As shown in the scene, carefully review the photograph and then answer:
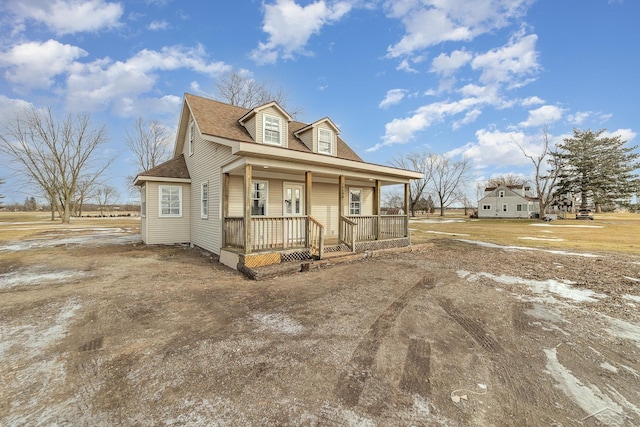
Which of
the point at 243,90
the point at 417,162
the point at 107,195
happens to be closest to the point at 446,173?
the point at 417,162

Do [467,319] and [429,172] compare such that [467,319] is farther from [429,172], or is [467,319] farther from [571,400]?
[429,172]

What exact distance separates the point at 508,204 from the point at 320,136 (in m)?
49.4

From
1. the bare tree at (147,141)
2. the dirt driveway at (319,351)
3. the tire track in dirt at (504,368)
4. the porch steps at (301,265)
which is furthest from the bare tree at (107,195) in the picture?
the tire track in dirt at (504,368)

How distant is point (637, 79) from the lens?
1809cm

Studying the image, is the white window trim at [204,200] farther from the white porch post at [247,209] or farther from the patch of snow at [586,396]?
the patch of snow at [586,396]

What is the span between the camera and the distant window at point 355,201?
12839 mm

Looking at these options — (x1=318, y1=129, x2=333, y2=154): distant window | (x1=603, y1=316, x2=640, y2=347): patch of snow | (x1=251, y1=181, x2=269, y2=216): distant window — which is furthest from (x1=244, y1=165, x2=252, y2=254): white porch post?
(x1=603, y1=316, x2=640, y2=347): patch of snow

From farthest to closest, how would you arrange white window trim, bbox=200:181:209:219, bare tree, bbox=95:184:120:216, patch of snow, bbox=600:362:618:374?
bare tree, bbox=95:184:120:216 < white window trim, bbox=200:181:209:219 < patch of snow, bbox=600:362:618:374

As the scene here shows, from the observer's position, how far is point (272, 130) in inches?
433

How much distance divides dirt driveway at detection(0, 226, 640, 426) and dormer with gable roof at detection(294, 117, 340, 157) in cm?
744

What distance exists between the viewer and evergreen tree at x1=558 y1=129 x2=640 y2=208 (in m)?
34.1

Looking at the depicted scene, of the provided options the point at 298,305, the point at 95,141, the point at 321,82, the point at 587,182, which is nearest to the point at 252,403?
the point at 298,305

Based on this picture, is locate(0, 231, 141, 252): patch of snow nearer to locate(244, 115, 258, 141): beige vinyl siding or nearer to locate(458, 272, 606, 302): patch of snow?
locate(244, 115, 258, 141): beige vinyl siding

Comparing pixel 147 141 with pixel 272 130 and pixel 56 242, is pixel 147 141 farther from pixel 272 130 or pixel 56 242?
pixel 272 130
